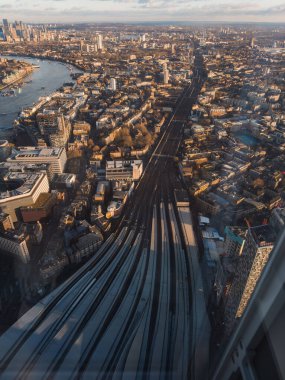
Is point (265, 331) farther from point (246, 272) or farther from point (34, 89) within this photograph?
point (34, 89)

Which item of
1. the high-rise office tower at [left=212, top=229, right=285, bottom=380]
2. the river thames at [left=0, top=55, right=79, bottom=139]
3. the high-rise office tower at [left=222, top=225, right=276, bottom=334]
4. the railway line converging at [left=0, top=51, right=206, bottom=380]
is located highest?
the high-rise office tower at [left=212, top=229, right=285, bottom=380]

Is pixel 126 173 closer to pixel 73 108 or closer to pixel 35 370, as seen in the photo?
pixel 35 370

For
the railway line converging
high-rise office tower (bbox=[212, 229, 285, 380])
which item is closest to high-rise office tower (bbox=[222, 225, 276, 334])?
the railway line converging

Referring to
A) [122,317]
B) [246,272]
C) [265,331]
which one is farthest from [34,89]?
[265,331]

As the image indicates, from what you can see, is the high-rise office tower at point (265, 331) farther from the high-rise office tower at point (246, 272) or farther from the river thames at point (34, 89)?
the river thames at point (34, 89)

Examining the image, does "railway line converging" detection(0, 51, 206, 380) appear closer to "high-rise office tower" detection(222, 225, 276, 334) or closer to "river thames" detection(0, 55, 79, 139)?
"high-rise office tower" detection(222, 225, 276, 334)

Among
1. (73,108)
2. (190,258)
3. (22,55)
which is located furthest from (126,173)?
(22,55)

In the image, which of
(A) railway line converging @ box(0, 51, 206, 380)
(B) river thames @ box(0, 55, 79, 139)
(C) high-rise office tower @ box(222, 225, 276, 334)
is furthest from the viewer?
(B) river thames @ box(0, 55, 79, 139)

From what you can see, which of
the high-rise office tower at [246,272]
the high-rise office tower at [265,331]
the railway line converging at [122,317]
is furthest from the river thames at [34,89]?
the high-rise office tower at [265,331]
